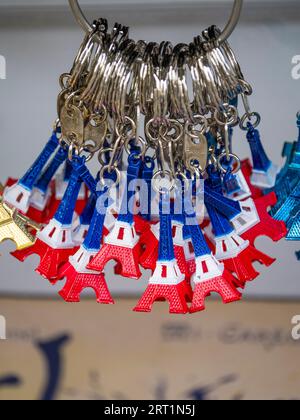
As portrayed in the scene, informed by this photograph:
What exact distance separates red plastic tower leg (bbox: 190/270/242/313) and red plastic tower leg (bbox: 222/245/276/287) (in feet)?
0.11

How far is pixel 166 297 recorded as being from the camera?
0.58 metres

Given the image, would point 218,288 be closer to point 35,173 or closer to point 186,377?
point 35,173

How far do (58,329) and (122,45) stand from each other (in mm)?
611

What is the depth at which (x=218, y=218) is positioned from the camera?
642mm

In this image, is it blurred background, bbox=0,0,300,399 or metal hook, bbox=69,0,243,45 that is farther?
blurred background, bbox=0,0,300,399

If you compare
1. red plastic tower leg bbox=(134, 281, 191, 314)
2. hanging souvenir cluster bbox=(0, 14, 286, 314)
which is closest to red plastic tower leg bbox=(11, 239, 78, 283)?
hanging souvenir cluster bbox=(0, 14, 286, 314)

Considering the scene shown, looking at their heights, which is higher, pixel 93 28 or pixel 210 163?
pixel 93 28

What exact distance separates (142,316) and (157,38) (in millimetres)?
502

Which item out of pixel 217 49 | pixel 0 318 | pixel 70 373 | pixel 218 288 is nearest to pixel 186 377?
pixel 70 373

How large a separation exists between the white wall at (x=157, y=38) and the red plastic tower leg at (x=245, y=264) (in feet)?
1.74

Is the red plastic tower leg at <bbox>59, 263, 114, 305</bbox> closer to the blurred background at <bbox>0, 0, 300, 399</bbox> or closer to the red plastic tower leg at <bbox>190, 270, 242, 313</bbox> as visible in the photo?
the red plastic tower leg at <bbox>190, 270, 242, 313</bbox>

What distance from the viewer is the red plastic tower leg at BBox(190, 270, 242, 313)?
0.58 meters

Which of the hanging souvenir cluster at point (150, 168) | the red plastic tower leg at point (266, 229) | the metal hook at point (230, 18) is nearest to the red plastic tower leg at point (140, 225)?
the hanging souvenir cluster at point (150, 168)

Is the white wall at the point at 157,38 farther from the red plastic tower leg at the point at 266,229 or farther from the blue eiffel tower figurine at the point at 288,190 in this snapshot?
the red plastic tower leg at the point at 266,229
